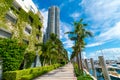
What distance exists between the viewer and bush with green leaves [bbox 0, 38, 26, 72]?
52.4 feet

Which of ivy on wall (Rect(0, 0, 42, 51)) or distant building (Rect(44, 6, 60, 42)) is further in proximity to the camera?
distant building (Rect(44, 6, 60, 42))

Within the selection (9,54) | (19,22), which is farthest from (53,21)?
(9,54)

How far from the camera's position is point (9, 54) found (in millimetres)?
16453

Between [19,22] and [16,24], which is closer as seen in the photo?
[16,24]

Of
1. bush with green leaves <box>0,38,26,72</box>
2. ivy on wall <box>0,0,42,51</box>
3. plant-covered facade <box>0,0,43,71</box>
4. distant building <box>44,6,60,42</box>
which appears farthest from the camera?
distant building <box>44,6,60,42</box>

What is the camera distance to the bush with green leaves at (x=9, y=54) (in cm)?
1597

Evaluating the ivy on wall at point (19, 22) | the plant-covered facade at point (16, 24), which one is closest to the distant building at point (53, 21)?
the ivy on wall at point (19, 22)

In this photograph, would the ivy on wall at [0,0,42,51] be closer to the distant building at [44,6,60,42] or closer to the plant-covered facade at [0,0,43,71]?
the plant-covered facade at [0,0,43,71]

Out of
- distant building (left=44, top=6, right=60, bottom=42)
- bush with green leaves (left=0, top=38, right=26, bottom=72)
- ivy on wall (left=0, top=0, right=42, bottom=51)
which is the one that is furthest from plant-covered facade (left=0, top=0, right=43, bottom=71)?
distant building (left=44, top=6, right=60, bottom=42)

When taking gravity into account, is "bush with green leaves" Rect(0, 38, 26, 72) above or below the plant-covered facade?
below

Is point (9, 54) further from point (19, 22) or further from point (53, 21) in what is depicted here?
point (53, 21)

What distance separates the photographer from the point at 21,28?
2645 cm

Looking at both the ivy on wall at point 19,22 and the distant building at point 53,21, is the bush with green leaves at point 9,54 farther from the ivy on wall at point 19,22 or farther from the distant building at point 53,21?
the distant building at point 53,21

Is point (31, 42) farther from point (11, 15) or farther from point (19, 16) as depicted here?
point (11, 15)
